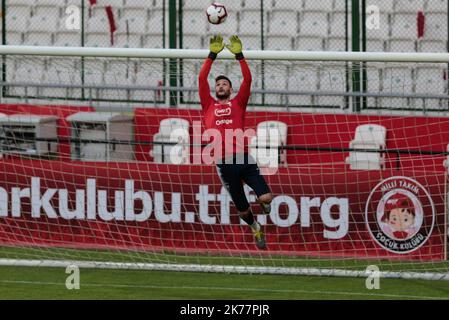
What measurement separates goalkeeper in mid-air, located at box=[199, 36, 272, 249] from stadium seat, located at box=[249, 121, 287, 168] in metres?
2.22

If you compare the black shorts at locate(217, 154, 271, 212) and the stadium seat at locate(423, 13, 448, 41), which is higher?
the stadium seat at locate(423, 13, 448, 41)

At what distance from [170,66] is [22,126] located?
109 inches

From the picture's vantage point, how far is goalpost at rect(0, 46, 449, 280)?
582 inches

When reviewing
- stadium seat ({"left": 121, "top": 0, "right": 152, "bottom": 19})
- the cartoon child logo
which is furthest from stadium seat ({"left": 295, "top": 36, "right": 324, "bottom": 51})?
the cartoon child logo

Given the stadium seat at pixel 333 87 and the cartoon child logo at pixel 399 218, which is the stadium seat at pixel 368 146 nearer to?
the cartoon child logo at pixel 399 218

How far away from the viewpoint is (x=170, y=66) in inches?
596

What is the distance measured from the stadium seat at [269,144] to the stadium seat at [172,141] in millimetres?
868

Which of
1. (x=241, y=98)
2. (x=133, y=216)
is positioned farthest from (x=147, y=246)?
(x=241, y=98)

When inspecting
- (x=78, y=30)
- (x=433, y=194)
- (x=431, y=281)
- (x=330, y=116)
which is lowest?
(x=431, y=281)

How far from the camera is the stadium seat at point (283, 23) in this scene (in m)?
19.6

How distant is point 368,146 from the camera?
15781 millimetres

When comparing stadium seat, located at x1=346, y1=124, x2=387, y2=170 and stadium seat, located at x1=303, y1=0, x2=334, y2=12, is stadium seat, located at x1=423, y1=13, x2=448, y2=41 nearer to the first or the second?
stadium seat, located at x1=303, y1=0, x2=334, y2=12

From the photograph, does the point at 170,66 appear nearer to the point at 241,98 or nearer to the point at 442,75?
the point at 241,98

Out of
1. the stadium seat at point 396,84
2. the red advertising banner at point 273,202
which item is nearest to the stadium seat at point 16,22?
the red advertising banner at point 273,202
